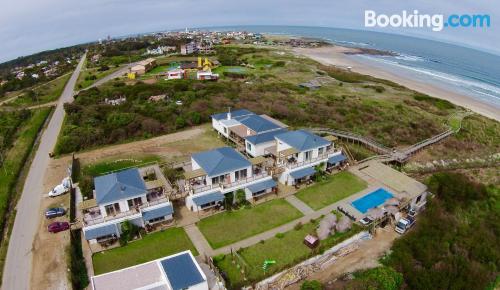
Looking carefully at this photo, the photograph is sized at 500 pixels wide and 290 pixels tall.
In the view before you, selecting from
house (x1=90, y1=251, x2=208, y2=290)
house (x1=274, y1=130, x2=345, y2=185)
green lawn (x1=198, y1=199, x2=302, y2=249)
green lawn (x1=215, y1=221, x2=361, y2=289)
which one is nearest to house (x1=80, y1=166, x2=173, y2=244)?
green lawn (x1=198, y1=199, x2=302, y2=249)

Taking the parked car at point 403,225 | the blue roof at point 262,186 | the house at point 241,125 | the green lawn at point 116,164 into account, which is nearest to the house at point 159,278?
the blue roof at point 262,186

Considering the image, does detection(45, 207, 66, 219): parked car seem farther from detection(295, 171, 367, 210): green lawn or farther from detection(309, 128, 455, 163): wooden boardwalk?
detection(309, 128, 455, 163): wooden boardwalk

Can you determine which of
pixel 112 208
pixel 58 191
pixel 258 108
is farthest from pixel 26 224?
pixel 258 108

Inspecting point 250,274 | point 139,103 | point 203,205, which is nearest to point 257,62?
point 139,103

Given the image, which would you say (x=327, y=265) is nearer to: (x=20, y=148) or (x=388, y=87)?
(x=20, y=148)

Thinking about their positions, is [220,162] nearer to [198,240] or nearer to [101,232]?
[198,240]
